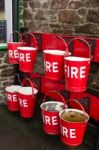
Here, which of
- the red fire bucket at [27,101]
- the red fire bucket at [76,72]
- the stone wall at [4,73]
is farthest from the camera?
the stone wall at [4,73]

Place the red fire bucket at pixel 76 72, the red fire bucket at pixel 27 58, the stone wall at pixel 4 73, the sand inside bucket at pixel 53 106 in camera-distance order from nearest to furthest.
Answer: the red fire bucket at pixel 76 72
the sand inside bucket at pixel 53 106
the red fire bucket at pixel 27 58
the stone wall at pixel 4 73

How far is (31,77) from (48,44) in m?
0.70

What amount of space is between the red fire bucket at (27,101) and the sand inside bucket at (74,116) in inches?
26.2

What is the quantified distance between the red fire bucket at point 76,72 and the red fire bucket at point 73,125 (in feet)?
1.11

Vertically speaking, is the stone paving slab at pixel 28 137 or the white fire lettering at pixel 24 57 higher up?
the white fire lettering at pixel 24 57

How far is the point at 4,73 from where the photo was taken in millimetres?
4098

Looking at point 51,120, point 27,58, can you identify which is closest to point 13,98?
point 27,58

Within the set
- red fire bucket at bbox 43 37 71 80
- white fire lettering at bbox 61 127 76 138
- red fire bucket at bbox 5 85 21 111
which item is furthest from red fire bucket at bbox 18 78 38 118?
white fire lettering at bbox 61 127 76 138

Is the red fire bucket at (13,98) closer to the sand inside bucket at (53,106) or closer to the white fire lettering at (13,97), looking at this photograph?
the white fire lettering at (13,97)

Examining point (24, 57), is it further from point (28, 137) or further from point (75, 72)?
point (28, 137)

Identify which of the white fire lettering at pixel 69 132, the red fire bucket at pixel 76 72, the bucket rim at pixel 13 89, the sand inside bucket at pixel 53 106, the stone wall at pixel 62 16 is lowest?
the white fire lettering at pixel 69 132

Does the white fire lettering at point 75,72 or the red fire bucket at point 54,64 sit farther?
the red fire bucket at point 54,64

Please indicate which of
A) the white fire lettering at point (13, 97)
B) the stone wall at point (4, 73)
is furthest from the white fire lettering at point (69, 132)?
the stone wall at point (4, 73)

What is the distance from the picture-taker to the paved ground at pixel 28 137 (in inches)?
119
